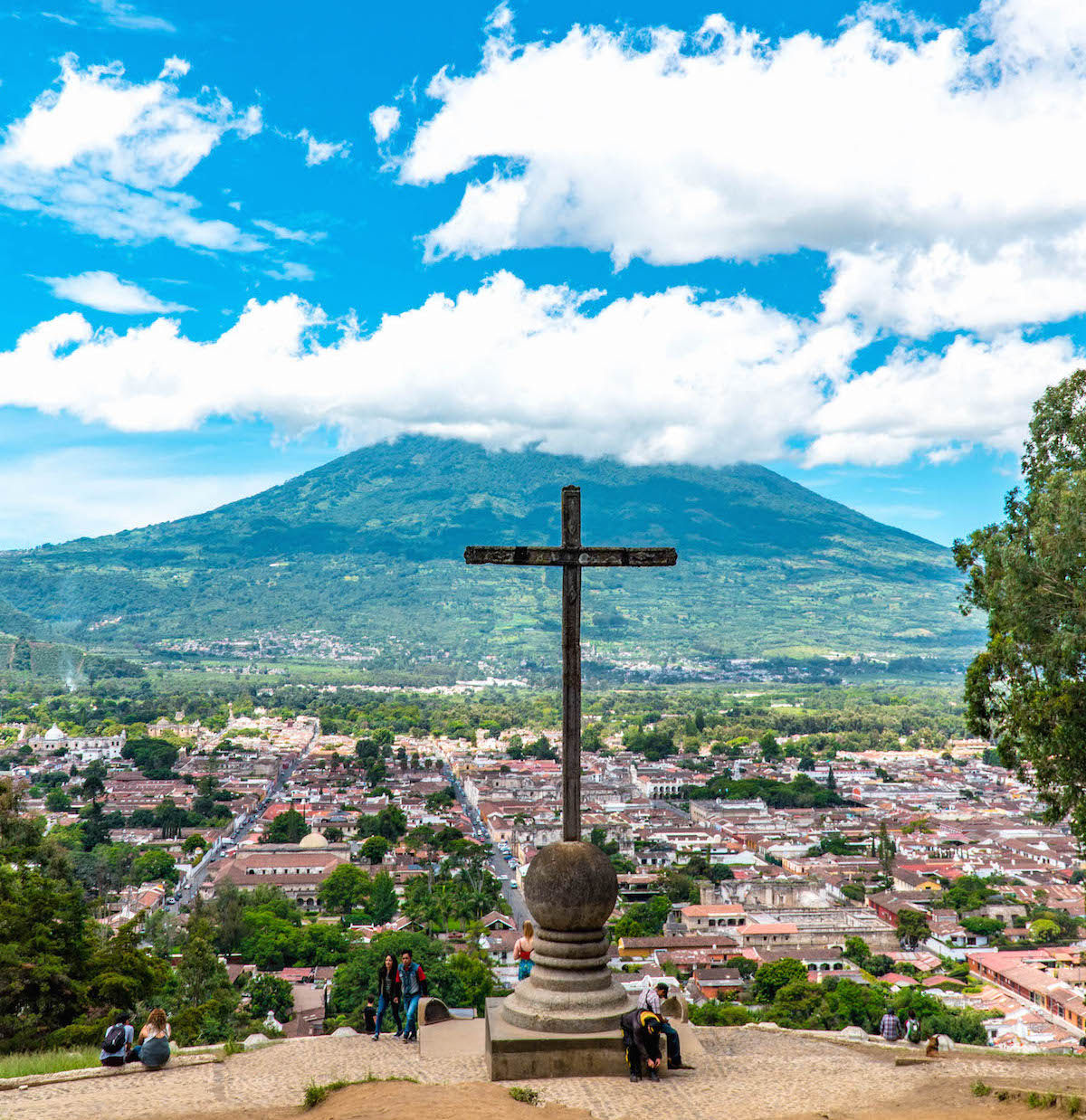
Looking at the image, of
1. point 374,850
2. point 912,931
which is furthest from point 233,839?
point 912,931

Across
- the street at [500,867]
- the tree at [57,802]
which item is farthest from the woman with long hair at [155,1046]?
the tree at [57,802]

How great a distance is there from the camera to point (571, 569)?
26.7 ft

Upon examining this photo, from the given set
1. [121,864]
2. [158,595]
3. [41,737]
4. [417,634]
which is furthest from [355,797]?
[158,595]

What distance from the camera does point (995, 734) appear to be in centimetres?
1119

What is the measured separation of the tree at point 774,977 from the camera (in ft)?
84.3

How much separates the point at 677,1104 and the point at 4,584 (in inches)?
8152

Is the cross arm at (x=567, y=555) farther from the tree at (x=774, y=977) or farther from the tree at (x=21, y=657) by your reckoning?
the tree at (x=21, y=657)

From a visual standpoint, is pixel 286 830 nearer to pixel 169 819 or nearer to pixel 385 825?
pixel 385 825

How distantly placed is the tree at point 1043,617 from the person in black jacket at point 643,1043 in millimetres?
4966

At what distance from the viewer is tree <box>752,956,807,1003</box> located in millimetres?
25703

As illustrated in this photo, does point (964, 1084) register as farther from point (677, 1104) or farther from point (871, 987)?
point (871, 987)

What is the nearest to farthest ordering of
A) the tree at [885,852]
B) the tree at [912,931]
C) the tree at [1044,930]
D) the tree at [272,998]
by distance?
the tree at [272,998], the tree at [1044,930], the tree at [912,931], the tree at [885,852]

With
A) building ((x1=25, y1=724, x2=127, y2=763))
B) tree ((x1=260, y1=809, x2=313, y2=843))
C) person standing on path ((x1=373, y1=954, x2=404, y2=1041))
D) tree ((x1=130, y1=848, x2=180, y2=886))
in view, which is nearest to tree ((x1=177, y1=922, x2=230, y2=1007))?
person standing on path ((x1=373, y1=954, x2=404, y2=1041))

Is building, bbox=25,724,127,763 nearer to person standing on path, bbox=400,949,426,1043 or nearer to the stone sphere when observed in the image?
person standing on path, bbox=400,949,426,1043
